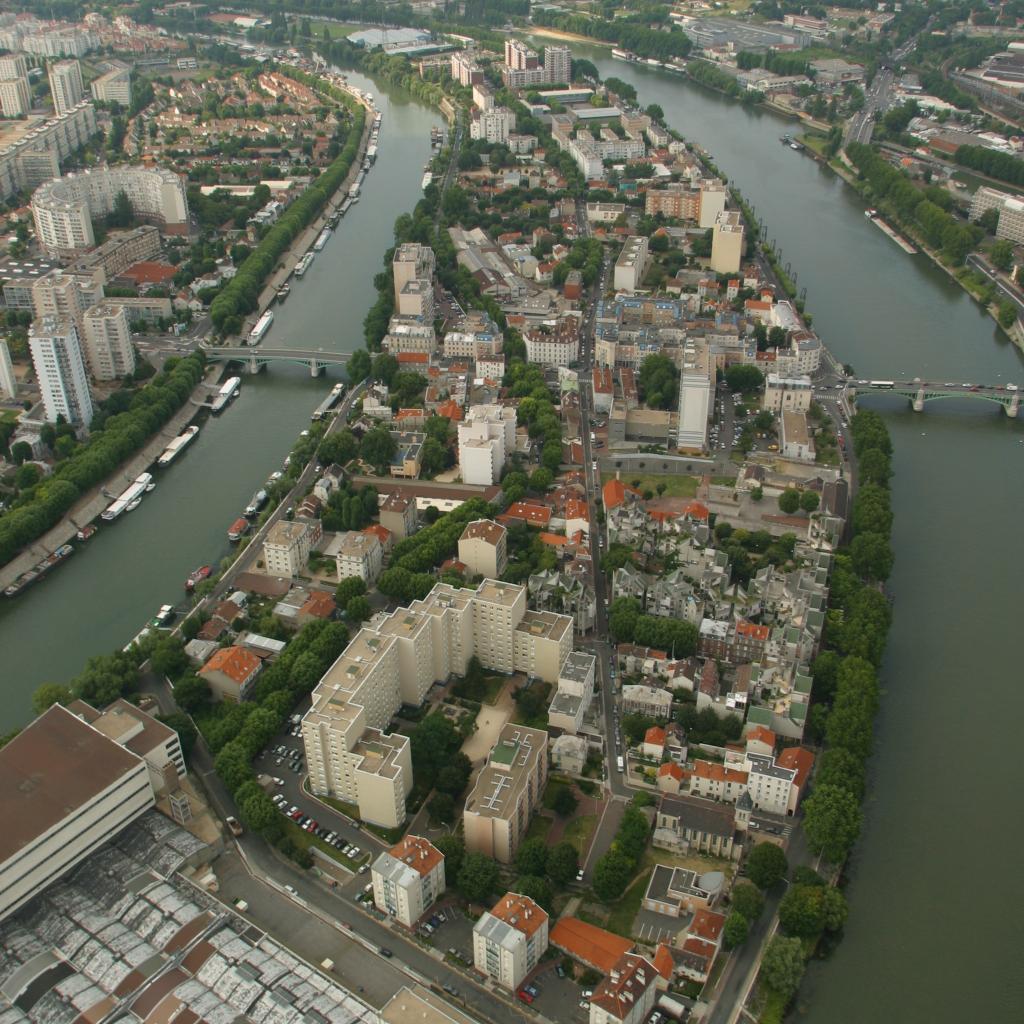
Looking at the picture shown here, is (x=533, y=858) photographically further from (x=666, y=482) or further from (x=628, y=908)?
(x=666, y=482)

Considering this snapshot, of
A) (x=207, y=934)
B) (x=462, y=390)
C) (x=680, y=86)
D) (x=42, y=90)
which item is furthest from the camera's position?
(x=680, y=86)

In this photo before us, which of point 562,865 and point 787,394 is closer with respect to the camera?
point 562,865

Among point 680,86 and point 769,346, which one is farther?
point 680,86

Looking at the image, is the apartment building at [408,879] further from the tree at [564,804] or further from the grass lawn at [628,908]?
the grass lawn at [628,908]

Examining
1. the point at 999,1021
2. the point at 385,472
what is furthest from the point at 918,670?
the point at 385,472

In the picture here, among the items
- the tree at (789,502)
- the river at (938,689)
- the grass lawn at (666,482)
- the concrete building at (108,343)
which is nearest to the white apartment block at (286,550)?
the grass lawn at (666,482)

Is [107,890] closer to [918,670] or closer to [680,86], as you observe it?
[918,670]

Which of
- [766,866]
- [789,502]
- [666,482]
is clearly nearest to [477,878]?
[766,866]
